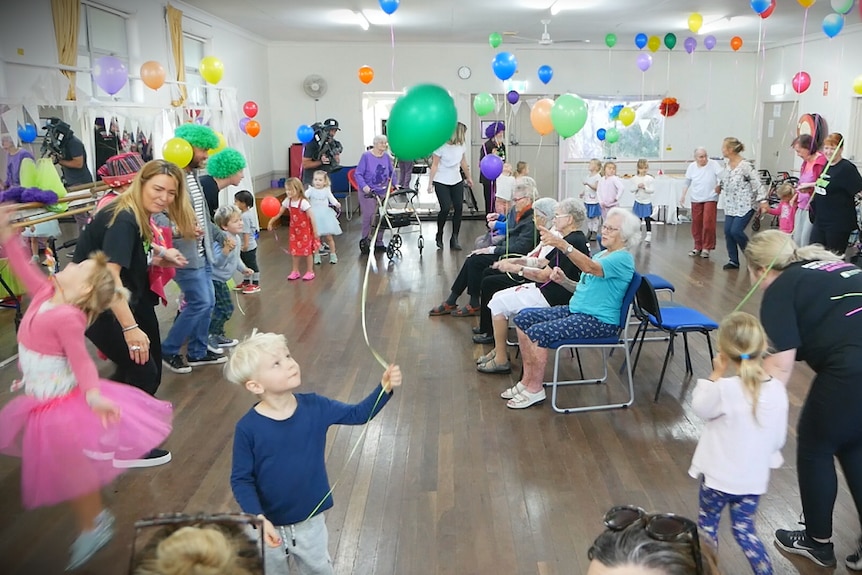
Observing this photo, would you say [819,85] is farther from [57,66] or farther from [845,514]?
[57,66]

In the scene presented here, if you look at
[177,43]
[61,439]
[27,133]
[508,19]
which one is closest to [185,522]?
[61,439]

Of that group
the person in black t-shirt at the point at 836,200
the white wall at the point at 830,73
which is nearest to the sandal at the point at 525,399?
the person in black t-shirt at the point at 836,200

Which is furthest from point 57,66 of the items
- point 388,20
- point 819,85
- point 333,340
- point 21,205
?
point 819,85

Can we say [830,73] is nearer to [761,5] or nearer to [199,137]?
[761,5]

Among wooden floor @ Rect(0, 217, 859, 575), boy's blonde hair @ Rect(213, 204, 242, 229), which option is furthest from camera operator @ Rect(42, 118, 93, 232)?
wooden floor @ Rect(0, 217, 859, 575)

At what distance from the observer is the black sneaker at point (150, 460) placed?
3269 millimetres

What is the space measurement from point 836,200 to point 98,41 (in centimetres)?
764

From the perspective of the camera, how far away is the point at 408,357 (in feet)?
16.1

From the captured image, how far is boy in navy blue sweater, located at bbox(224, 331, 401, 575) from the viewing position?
1910 mm

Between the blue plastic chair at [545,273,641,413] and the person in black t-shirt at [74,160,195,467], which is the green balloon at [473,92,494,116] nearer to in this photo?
the blue plastic chair at [545,273,641,413]

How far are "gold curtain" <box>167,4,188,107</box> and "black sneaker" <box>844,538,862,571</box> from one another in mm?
7919

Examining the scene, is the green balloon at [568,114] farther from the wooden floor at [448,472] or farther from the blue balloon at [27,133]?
the blue balloon at [27,133]

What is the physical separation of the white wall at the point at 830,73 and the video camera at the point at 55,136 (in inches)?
377

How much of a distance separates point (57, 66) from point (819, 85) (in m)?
11.3
